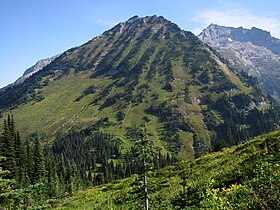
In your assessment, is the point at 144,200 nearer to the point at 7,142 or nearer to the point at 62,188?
the point at 7,142

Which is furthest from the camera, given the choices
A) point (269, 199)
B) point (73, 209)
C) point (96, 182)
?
point (96, 182)

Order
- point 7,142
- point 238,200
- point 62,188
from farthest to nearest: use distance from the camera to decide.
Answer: point 62,188 → point 7,142 → point 238,200

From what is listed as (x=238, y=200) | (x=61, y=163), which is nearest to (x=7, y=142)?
(x=61, y=163)

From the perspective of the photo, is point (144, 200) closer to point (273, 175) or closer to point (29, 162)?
point (273, 175)

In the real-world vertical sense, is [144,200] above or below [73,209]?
above

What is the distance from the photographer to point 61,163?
140000mm

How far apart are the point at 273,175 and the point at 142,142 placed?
267 inches

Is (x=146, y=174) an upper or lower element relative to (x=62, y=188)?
upper

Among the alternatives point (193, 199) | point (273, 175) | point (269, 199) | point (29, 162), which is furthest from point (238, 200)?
point (29, 162)

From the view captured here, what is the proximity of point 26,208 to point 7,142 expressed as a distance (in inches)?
2908

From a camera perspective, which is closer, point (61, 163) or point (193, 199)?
point (193, 199)

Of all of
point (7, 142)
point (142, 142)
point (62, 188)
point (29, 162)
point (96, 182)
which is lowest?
point (96, 182)

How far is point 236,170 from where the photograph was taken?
21641 mm

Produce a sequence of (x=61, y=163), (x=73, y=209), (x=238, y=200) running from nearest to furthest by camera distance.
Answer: (x=238, y=200), (x=73, y=209), (x=61, y=163)
